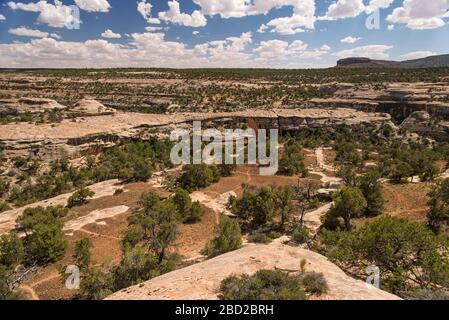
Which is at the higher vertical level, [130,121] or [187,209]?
[130,121]

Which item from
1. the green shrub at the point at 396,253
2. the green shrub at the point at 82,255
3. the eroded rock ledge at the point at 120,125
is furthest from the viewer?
the eroded rock ledge at the point at 120,125

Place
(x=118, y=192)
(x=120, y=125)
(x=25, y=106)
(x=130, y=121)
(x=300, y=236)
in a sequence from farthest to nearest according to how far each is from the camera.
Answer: (x=25, y=106) < (x=130, y=121) < (x=120, y=125) < (x=118, y=192) < (x=300, y=236)

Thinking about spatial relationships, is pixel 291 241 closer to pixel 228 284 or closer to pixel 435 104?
pixel 228 284

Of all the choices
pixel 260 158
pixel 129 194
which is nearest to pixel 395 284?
pixel 129 194

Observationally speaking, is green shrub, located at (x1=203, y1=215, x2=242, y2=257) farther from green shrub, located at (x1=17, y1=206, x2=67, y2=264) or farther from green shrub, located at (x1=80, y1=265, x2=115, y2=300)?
green shrub, located at (x1=17, y1=206, x2=67, y2=264)

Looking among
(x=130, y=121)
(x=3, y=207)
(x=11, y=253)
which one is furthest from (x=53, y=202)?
(x=130, y=121)

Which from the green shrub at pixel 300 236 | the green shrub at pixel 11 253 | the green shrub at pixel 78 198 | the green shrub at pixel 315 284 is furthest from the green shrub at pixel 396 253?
the green shrub at pixel 78 198

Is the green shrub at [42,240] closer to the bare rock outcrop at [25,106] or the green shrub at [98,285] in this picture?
the green shrub at [98,285]

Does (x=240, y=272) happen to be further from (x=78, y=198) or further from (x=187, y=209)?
(x=78, y=198)
